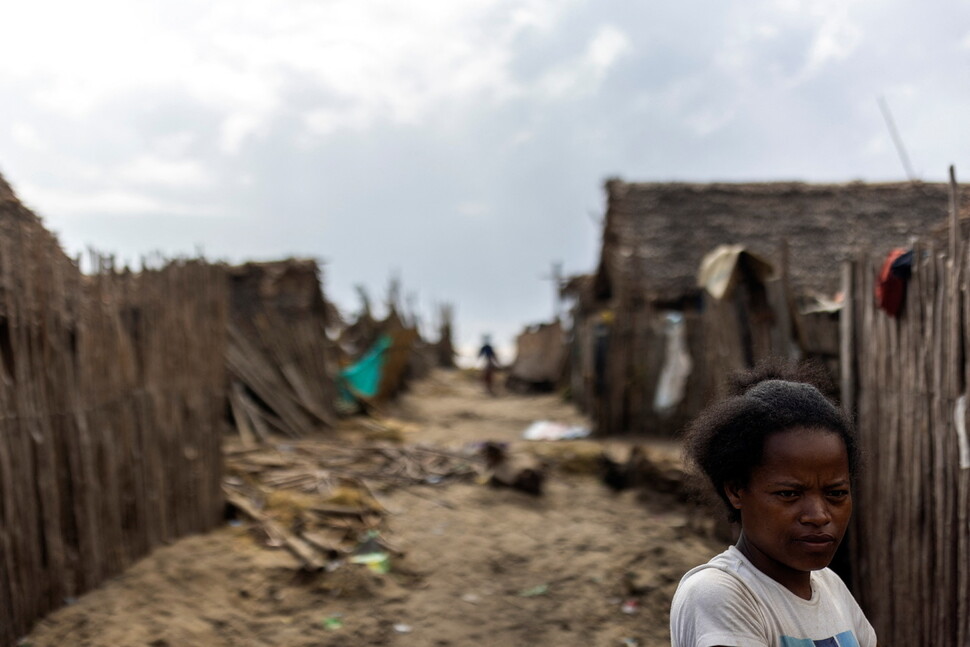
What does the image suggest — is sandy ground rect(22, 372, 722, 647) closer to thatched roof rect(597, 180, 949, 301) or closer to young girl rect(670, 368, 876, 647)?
young girl rect(670, 368, 876, 647)

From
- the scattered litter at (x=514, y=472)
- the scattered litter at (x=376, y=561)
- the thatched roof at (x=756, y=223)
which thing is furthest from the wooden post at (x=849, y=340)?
the thatched roof at (x=756, y=223)

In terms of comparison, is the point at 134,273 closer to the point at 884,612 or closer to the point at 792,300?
the point at 792,300

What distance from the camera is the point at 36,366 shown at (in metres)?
3.79

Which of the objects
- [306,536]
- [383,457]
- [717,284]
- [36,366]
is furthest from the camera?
[383,457]

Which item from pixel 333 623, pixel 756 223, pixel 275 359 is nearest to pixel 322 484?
pixel 333 623

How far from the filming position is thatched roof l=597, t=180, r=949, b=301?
11.7m

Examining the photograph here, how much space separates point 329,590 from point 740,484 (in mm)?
3777

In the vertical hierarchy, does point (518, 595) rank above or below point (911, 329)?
below

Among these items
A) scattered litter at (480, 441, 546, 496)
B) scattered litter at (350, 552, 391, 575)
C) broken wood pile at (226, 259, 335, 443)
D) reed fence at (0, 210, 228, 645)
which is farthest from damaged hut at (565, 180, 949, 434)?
reed fence at (0, 210, 228, 645)

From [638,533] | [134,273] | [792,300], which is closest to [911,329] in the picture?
[792,300]

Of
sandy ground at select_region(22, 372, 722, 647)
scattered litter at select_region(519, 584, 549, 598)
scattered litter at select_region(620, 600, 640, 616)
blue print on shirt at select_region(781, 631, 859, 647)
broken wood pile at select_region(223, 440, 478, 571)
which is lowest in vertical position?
scattered litter at select_region(620, 600, 640, 616)

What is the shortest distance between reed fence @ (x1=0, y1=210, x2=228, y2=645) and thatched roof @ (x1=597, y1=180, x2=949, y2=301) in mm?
7219

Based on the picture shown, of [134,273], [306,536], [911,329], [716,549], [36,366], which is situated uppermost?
[134,273]

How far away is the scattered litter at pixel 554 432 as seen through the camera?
Result: 33.3 ft
